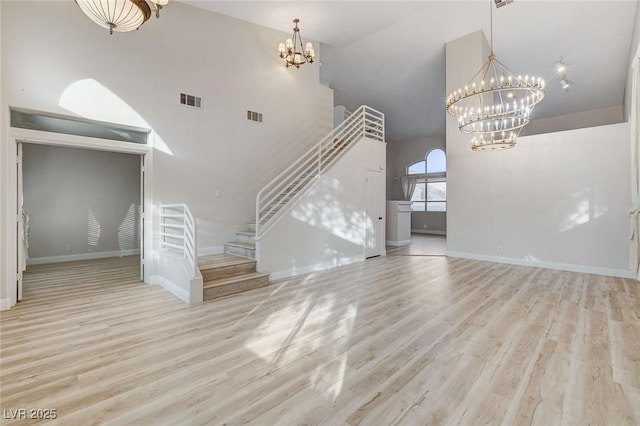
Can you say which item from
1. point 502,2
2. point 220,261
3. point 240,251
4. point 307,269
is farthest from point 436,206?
point 220,261

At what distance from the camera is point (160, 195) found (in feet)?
16.1

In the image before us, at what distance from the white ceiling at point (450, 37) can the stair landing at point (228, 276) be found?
466 cm

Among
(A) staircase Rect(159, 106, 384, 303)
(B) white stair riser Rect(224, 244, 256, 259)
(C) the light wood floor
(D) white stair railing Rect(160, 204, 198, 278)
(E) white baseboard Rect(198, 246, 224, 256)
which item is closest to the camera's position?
(C) the light wood floor

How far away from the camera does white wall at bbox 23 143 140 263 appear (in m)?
6.29

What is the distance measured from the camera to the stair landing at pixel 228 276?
4.13 metres

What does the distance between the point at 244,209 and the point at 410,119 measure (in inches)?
341

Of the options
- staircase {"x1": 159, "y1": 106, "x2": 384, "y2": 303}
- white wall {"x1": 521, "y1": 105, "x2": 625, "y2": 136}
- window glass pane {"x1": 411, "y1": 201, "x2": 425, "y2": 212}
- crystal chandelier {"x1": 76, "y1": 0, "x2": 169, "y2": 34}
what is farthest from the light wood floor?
window glass pane {"x1": 411, "y1": 201, "x2": 425, "y2": 212}

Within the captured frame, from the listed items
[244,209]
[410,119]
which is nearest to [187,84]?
[244,209]

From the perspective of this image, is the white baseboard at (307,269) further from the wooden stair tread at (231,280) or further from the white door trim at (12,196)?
the white door trim at (12,196)

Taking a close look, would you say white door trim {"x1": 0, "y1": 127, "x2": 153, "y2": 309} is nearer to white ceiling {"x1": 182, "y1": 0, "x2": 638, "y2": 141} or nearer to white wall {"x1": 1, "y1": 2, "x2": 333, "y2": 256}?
white wall {"x1": 1, "y1": 2, "x2": 333, "y2": 256}

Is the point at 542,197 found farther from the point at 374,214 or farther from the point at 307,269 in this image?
the point at 307,269

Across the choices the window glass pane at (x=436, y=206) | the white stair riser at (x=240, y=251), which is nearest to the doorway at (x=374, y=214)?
the white stair riser at (x=240, y=251)

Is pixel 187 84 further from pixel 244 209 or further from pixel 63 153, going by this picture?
pixel 63 153

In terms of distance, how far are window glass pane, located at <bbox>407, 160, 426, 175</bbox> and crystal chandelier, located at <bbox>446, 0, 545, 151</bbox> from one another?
450 centimetres
